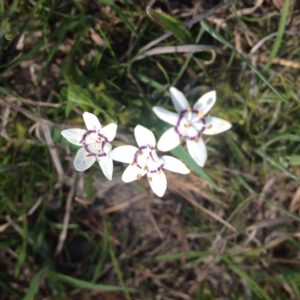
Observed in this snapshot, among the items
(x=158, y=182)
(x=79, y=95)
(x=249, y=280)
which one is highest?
(x=79, y=95)

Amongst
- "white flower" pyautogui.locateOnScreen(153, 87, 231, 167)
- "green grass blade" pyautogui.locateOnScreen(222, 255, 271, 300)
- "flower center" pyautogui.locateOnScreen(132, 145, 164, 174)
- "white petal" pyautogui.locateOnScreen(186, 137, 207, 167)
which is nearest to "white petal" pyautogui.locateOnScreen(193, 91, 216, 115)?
"white flower" pyautogui.locateOnScreen(153, 87, 231, 167)

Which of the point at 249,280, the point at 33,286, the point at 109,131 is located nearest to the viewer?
the point at 109,131

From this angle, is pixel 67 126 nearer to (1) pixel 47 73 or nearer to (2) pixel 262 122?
(1) pixel 47 73

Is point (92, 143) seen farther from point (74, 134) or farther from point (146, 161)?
point (146, 161)

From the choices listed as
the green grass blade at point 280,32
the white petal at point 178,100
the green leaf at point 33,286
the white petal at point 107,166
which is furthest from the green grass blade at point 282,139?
the green leaf at point 33,286

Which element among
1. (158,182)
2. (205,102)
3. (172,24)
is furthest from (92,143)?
(172,24)

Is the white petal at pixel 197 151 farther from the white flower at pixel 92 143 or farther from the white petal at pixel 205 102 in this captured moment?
the white flower at pixel 92 143

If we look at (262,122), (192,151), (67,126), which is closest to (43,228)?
(67,126)

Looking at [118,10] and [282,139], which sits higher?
[118,10]
